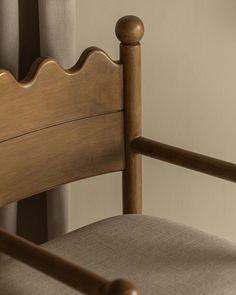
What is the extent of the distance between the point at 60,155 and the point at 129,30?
0.89 ft

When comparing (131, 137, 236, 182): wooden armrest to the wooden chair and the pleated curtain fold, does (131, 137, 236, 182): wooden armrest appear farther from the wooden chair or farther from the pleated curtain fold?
the pleated curtain fold

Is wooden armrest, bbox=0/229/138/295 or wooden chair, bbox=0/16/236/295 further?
wooden chair, bbox=0/16/236/295

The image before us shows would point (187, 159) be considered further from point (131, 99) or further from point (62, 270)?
point (62, 270)


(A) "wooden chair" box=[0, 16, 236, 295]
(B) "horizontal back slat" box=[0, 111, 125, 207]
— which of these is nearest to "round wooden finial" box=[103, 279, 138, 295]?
(A) "wooden chair" box=[0, 16, 236, 295]

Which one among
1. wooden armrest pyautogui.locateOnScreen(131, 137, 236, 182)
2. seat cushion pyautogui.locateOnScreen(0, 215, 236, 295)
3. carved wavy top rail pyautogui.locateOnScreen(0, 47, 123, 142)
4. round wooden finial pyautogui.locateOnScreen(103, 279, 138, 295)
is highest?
carved wavy top rail pyautogui.locateOnScreen(0, 47, 123, 142)

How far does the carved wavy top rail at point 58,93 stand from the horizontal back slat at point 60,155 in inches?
0.7

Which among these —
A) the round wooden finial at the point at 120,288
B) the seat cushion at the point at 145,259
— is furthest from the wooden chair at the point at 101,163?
the round wooden finial at the point at 120,288

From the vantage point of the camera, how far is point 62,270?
43.0 inches

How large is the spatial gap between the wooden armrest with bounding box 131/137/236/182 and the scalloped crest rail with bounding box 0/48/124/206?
0.17ft

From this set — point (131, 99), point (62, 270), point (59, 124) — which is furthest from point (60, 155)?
point (62, 270)

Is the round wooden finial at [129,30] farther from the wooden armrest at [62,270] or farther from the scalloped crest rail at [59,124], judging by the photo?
the wooden armrest at [62,270]

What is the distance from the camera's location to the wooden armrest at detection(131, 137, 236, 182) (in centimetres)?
144

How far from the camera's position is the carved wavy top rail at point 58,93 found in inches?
53.9

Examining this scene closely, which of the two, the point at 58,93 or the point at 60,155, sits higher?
the point at 58,93
